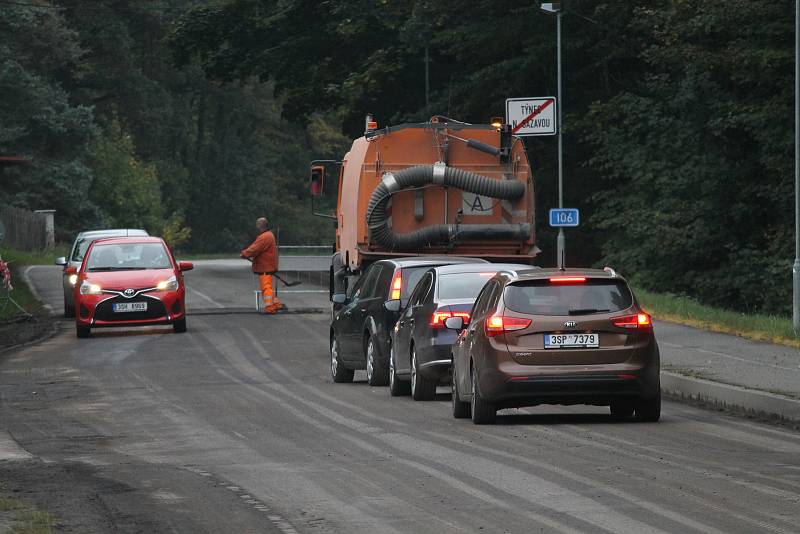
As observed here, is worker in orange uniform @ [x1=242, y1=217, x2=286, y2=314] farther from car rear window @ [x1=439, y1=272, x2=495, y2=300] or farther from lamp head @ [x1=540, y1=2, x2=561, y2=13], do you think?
car rear window @ [x1=439, y1=272, x2=495, y2=300]

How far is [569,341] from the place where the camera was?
626 inches

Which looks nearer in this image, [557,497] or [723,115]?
[557,497]

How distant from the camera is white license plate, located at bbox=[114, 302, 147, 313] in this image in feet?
99.0

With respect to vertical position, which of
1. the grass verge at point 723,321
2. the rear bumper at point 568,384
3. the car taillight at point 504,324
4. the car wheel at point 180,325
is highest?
the car taillight at point 504,324

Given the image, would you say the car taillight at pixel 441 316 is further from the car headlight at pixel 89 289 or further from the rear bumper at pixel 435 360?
the car headlight at pixel 89 289

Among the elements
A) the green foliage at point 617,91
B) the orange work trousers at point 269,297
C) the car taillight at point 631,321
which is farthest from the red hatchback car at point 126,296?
the car taillight at point 631,321

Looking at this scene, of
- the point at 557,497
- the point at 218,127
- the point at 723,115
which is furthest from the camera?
the point at 218,127

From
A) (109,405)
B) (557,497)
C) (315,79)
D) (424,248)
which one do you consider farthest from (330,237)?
(557,497)

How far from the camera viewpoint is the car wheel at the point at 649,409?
637 inches

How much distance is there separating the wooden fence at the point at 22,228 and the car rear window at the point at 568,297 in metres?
58.9

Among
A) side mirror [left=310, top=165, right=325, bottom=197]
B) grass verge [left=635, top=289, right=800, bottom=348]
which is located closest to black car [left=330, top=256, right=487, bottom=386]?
grass verge [left=635, top=289, right=800, bottom=348]

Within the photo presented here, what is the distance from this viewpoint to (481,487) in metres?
11.4

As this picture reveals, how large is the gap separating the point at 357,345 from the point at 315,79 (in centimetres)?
3327

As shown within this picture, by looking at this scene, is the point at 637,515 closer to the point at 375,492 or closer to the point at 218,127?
the point at 375,492
